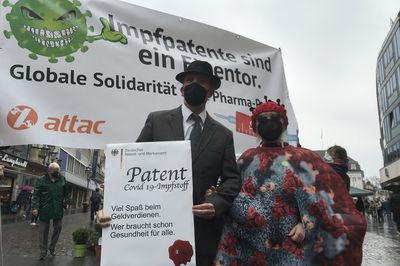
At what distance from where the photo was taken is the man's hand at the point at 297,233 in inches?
92.7

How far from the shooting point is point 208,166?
2475 mm

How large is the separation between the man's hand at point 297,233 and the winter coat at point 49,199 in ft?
22.3

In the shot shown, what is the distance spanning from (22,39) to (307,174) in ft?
8.52

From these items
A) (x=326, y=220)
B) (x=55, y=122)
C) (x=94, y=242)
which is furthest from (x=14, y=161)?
(x=326, y=220)

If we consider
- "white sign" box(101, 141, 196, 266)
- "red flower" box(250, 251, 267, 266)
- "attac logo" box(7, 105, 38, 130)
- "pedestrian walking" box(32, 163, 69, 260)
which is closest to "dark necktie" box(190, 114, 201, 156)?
"white sign" box(101, 141, 196, 266)

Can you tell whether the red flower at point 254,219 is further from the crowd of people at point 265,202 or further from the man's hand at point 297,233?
the man's hand at point 297,233

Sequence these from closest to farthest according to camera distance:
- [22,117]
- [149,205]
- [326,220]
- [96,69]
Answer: [149,205], [326,220], [22,117], [96,69]

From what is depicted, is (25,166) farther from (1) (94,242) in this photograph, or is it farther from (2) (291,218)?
(2) (291,218)

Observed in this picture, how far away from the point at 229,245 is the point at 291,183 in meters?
0.54

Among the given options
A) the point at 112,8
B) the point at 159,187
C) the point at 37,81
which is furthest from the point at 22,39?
the point at 159,187

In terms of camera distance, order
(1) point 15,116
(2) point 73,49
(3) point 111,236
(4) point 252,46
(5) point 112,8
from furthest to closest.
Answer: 1. (4) point 252,46
2. (5) point 112,8
3. (2) point 73,49
4. (1) point 15,116
5. (3) point 111,236

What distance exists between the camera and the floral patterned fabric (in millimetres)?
2328

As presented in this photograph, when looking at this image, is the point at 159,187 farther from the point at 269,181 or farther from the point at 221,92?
the point at 221,92

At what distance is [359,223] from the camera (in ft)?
7.67
